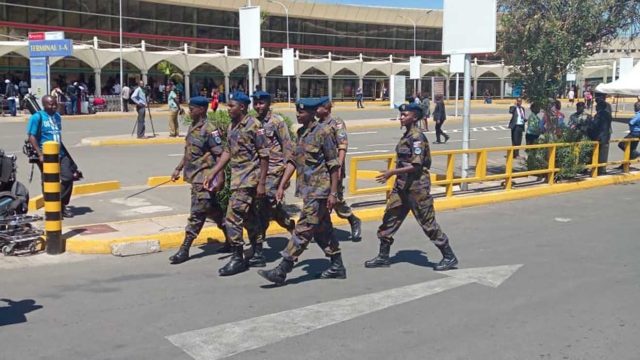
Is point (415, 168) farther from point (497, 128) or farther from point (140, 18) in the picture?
point (140, 18)

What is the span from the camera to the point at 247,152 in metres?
6.71

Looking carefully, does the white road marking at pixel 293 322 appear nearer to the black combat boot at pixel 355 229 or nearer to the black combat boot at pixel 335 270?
the black combat boot at pixel 335 270

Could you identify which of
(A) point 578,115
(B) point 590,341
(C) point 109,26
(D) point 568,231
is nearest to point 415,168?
(B) point 590,341

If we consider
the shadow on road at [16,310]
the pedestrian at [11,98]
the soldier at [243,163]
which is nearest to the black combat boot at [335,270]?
the soldier at [243,163]

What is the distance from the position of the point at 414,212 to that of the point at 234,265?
6.35 ft

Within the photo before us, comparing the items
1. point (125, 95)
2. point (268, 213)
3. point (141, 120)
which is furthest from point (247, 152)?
point (125, 95)

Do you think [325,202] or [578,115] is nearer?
[325,202]

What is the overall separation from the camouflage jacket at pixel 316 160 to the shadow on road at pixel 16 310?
259 cm

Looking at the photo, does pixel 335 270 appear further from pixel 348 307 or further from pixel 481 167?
pixel 481 167

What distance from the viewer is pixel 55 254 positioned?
7617 mm

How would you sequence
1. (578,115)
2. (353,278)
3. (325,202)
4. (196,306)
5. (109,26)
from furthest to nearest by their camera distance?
(109,26), (578,115), (353,278), (325,202), (196,306)

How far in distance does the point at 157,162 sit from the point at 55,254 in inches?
369

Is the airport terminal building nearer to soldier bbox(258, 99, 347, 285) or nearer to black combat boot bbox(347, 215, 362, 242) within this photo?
black combat boot bbox(347, 215, 362, 242)

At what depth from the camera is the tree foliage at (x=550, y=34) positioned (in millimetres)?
13188
